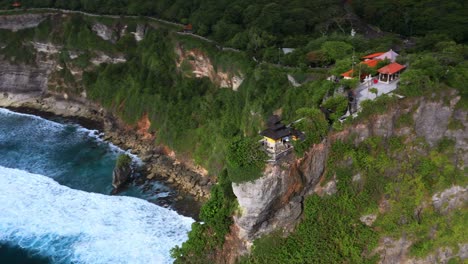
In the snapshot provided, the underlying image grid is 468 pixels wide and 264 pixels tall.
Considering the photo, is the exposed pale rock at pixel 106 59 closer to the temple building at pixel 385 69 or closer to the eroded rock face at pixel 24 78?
the eroded rock face at pixel 24 78

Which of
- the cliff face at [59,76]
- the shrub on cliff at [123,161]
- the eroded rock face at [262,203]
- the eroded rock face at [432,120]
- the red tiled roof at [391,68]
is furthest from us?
the cliff face at [59,76]

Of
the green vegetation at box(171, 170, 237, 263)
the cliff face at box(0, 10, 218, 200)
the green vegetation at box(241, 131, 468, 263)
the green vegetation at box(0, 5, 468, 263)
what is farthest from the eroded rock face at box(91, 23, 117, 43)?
the green vegetation at box(241, 131, 468, 263)

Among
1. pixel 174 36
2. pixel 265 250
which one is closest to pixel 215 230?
pixel 265 250

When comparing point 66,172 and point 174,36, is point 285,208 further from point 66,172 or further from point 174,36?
point 174,36

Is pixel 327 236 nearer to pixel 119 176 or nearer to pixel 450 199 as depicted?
pixel 450 199

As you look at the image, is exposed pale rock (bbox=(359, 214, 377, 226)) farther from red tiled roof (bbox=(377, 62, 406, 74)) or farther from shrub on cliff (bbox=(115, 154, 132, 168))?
shrub on cliff (bbox=(115, 154, 132, 168))

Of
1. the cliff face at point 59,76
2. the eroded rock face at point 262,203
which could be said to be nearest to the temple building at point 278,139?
the eroded rock face at point 262,203
